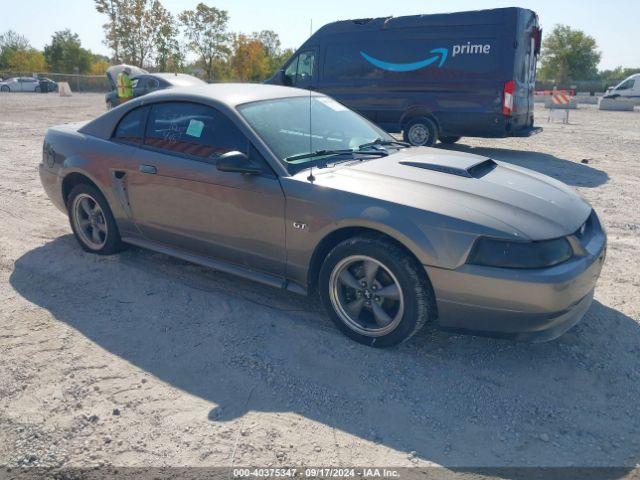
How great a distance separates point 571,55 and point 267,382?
70.1 m

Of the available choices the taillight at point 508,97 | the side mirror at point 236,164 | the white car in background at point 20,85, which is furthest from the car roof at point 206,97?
the white car in background at point 20,85

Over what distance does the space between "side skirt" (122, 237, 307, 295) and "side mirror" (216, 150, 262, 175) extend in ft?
2.50

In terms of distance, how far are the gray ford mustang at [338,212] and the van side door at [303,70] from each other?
24.9ft

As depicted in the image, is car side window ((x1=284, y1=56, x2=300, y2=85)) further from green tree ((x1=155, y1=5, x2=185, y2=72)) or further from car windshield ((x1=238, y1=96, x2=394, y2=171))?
green tree ((x1=155, y1=5, x2=185, y2=72))

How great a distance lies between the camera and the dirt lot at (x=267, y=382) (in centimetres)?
259

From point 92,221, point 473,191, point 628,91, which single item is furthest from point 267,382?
point 628,91

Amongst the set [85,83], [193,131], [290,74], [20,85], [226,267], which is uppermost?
[85,83]

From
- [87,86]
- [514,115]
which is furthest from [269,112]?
[87,86]

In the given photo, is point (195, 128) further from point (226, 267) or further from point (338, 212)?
point (338, 212)

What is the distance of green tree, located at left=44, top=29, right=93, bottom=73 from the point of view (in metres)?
69.1

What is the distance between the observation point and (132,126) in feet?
15.0

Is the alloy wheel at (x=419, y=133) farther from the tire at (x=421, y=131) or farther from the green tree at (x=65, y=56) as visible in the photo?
the green tree at (x=65, y=56)

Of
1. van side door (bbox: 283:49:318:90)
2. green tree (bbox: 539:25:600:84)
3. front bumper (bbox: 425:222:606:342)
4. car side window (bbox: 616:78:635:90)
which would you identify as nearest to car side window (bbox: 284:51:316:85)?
van side door (bbox: 283:49:318:90)

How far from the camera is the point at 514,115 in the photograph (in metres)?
10.4
